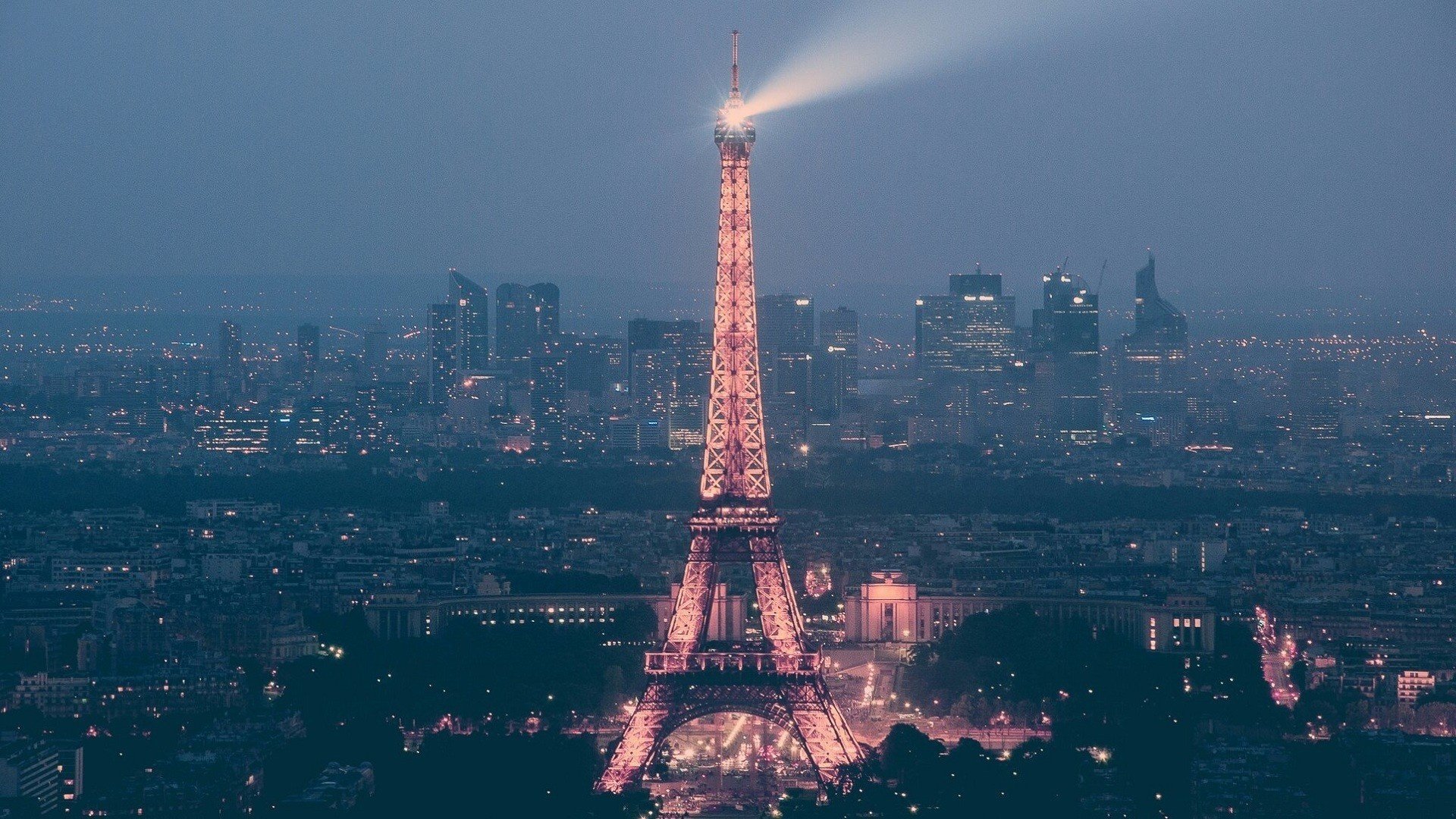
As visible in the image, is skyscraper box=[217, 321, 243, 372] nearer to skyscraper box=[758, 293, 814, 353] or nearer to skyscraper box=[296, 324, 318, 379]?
skyscraper box=[296, 324, 318, 379]

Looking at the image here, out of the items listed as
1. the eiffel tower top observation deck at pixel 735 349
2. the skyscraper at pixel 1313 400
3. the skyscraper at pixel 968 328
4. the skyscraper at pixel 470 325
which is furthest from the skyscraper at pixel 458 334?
the eiffel tower top observation deck at pixel 735 349

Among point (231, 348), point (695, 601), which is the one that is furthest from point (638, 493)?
point (695, 601)

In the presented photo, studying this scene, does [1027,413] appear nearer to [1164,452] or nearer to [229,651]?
[1164,452]

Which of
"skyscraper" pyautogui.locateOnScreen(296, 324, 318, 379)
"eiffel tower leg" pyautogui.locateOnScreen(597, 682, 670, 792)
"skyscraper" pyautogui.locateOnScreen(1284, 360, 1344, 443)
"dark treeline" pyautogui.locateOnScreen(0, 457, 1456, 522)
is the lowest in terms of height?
"eiffel tower leg" pyautogui.locateOnScreen(597, 682, 670, 792)

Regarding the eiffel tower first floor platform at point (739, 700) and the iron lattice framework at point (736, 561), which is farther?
the iron lattice framework at point (736, 561)

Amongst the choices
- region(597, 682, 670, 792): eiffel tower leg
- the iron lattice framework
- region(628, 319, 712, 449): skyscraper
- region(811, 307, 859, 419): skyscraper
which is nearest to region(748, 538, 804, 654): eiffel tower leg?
the iron lattice framework

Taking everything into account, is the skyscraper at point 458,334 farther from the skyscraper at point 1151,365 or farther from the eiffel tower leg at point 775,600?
the eiffel tower leg at point 775,600
